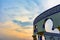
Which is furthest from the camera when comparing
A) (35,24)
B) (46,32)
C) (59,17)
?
(35,24)

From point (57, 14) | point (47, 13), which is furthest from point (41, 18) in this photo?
point (57, 14)

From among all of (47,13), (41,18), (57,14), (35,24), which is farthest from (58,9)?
(35,24)

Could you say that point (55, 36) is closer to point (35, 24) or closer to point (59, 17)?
point (59, 17)

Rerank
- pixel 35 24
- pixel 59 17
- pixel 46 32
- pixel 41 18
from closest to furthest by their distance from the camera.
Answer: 1. pixel 59 17
2. pixel 46 32
3. pixel 41 18
4. pixel 35 24

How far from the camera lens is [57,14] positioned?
2280cm

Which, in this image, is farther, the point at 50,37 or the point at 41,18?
the point at 41,18

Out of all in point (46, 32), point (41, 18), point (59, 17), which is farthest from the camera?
point (41, 18)

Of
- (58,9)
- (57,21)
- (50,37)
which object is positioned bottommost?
(50,37)

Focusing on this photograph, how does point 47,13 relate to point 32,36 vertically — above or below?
above

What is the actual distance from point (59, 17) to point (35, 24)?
290 inches

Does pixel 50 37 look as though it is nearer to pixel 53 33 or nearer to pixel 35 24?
pixel 53 33

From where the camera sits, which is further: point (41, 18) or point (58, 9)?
point (41, 18)

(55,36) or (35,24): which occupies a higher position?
(35,24)

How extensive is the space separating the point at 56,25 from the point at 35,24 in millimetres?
7170
